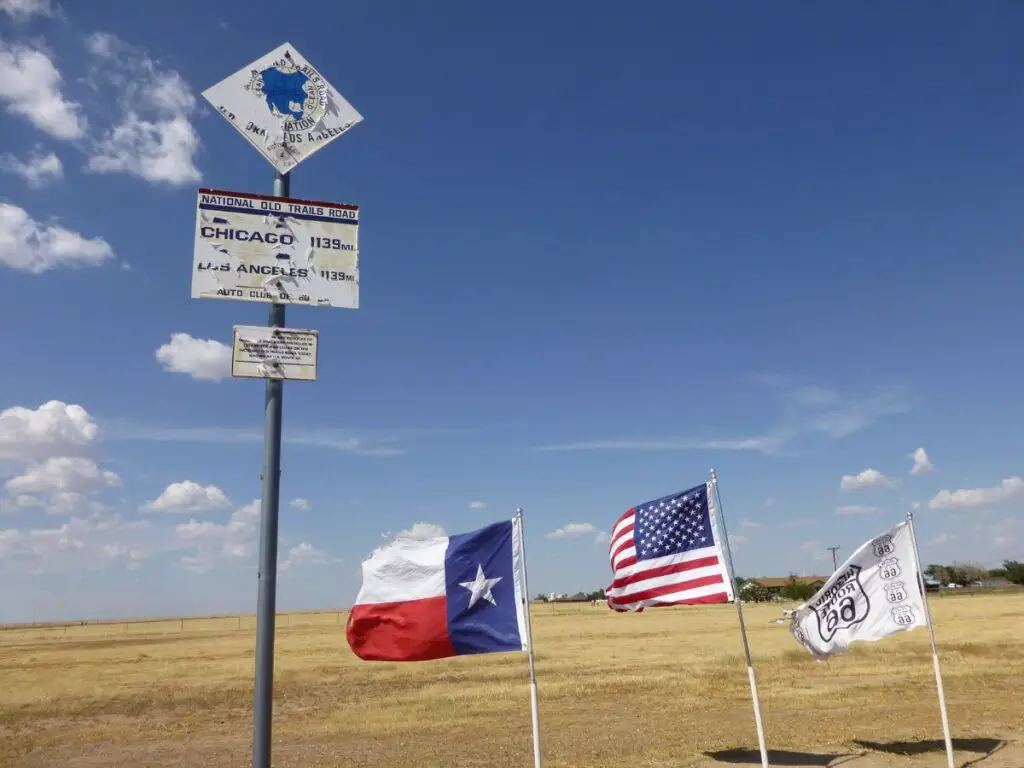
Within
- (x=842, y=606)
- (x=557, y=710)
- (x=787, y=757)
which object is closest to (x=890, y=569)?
(x=842, y=606)

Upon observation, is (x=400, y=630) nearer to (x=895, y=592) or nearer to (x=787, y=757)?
(x=895, y=592)

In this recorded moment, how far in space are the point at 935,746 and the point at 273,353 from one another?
12186 millimetres

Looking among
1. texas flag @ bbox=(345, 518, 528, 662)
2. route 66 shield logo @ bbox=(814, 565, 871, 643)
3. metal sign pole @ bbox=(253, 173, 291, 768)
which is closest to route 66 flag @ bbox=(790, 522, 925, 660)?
route 66 shield logo @ bbox=(814, 565, 871, 643)

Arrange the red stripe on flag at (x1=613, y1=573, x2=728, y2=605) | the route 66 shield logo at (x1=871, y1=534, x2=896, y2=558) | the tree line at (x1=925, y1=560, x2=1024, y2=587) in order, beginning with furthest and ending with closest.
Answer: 1. the tree line at (x1=925, y1=560, x2=1024, y2=587)
2. the route 66 shield logo at (x1=871, y1=534, x2=896, y2=558)
3. the red stripe on flag at (x1=613, y1=573, x2=728, y2=605)

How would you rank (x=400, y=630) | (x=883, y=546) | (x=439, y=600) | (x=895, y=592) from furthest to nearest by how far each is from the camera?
1. (x=883, y=546)
2. (x=895, y=592)
3. (x=439, y=600)
4. (x=400, y=630)

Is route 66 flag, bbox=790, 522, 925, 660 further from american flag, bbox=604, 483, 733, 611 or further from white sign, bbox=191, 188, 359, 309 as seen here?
white sign, bbox=191, 188, 359, 309

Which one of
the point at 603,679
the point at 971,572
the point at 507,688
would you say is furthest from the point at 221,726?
the point at 971,572

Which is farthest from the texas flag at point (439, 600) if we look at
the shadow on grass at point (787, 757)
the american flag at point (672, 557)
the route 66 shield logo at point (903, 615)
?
the route 66 shield logo at point (903, 615)

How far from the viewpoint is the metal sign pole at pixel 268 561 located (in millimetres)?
5848

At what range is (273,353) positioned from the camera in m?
6.44

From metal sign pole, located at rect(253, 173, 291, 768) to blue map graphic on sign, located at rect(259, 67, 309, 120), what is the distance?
0.75 m

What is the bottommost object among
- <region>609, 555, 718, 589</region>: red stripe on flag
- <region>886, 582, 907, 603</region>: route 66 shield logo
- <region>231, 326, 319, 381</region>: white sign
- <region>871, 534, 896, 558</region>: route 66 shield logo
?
<region>886, 582, 907, 603</region>: route 66 shield logo

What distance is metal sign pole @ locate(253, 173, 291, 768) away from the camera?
5848 millimetres

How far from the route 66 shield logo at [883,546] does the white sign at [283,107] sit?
29.6 feet
